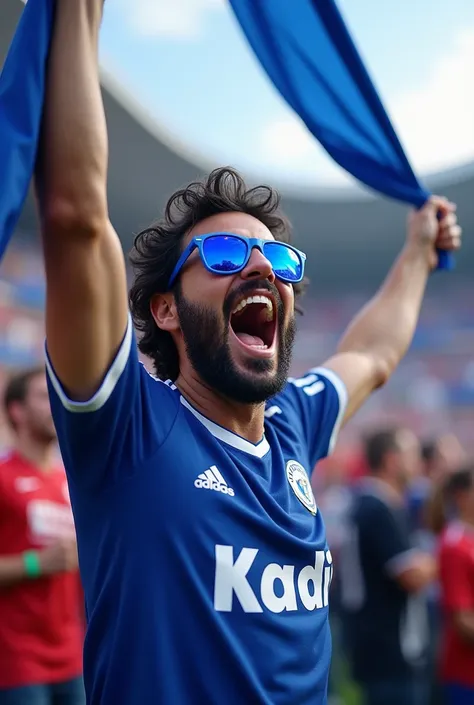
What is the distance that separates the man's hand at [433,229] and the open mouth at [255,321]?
1076mm

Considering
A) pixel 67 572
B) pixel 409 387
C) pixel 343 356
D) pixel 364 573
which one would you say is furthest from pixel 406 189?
pixel 409 387

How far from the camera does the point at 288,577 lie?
2.03 m

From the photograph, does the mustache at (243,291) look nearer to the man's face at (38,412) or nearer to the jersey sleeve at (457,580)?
the man's face at (38,412)

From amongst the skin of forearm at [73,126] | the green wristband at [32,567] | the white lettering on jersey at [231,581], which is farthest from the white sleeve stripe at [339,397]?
the green wristband at [32,567]

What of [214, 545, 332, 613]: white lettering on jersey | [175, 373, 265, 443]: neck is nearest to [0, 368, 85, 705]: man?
[175, 373, 265, 443]: neck

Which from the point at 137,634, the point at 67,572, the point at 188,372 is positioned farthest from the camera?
the point at 67,572

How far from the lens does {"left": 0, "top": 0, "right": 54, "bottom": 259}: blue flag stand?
1668 millimetres

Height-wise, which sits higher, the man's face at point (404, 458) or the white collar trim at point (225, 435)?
the man's face at point (404, 458)

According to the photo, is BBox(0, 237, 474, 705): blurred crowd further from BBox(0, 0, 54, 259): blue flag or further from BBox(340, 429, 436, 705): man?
BBox(0, 0, 54, 259): blue flag

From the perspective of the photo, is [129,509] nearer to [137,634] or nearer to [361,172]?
[137,634]

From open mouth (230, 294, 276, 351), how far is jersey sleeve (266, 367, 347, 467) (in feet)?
0.96

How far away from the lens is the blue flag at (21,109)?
1.67 metres

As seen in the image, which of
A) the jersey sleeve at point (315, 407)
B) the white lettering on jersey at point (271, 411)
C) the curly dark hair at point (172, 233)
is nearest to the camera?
the curly dark hair at point (172, 233)

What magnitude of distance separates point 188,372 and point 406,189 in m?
1.46
